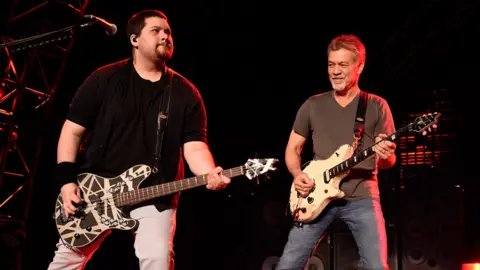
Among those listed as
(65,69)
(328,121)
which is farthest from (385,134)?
(65,69)

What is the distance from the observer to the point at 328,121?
5652 millimetres

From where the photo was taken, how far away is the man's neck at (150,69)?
17.0 feet

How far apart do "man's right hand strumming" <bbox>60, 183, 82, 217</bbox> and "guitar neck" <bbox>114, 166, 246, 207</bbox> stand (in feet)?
1.06

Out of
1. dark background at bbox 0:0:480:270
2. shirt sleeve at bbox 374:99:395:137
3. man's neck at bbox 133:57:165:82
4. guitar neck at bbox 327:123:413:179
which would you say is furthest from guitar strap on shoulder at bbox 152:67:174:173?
dark background at bbox 0:0:480:270

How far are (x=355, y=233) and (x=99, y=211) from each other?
2.14 metres

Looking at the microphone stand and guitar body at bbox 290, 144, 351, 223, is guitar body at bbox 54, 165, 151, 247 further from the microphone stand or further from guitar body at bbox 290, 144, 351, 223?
guitar body at bbox 290, 144, 351, 223

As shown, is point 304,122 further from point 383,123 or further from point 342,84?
point 383,123

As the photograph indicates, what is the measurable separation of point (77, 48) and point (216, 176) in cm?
598

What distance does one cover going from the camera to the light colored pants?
449 centimetres

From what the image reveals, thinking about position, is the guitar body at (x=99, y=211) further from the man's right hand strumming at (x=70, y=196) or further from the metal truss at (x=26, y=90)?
the metal truss at (x=26, y=90)

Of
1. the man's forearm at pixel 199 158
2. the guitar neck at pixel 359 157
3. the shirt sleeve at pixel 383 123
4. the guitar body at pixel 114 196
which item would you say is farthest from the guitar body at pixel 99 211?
the shirt sleeve at pixel 383 123

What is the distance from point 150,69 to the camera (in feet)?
17.0

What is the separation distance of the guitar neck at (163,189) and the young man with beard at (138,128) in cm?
6

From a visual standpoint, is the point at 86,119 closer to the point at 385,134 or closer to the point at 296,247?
the point at 296,247
